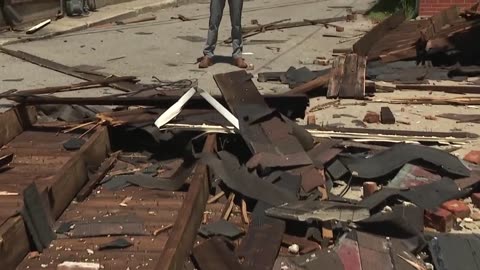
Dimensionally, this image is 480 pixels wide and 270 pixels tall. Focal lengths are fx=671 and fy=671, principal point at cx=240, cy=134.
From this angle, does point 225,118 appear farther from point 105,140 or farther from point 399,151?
point 399,151

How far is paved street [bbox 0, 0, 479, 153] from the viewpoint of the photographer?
7.87 metres

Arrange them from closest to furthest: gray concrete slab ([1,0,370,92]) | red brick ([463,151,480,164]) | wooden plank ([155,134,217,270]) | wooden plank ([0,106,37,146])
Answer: wooden plank ([155,134,217,270]) → red brick ([463,151,480,164]) → wooden plank ([0,106,37,146]) → gray concrete slab ([1,0,370,92])

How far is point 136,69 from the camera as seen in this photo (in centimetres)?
1022

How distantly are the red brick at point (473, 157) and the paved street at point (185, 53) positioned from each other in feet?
1.32

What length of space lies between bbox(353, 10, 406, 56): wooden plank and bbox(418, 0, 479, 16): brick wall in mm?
1207

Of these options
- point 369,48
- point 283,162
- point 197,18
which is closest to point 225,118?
point 283,162

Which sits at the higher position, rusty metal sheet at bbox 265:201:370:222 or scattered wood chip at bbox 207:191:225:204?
rusty metal sheet at bbox 265:201:370:222

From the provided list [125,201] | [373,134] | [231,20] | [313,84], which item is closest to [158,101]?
[125,201]

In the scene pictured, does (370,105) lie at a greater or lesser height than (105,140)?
lesser

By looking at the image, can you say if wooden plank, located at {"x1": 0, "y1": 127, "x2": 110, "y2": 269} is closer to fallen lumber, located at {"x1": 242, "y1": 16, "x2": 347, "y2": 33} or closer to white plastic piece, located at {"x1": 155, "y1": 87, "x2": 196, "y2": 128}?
white plastic piece, located at {"x1": 155, "y1": 87, "x2": 196, "y2": 128}

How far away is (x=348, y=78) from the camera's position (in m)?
8.66

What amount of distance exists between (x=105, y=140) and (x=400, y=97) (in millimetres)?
3938

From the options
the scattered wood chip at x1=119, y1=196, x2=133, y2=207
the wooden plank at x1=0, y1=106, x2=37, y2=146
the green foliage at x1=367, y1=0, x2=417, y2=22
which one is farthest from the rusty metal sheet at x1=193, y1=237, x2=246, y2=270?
the green foliage at x1=367, y1=0, x2=417, y2=22

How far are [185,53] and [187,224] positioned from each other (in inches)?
310
